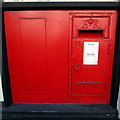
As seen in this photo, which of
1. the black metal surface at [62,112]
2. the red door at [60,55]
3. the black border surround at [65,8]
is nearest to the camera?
the black border surround at [65,8]

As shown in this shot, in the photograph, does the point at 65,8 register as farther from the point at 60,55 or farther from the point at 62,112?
the point at 62,112

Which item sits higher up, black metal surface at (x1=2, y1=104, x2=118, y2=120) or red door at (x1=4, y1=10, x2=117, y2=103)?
red door at (x1=4, y1=10, x2=117, y2=103)

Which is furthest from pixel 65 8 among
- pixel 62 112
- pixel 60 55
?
pixel 62 112

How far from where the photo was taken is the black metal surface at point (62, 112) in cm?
186

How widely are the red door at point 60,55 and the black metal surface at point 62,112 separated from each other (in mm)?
116

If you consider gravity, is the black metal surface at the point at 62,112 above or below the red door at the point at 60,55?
below

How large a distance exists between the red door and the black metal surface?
12cm

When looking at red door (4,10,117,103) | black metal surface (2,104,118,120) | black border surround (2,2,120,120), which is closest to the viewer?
black border surround (2,2,120,120)

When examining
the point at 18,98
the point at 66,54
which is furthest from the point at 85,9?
the point at 18,98

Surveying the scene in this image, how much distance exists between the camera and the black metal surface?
1.86m

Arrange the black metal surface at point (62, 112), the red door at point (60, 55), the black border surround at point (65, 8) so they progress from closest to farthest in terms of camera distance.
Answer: the black border surround at point (65, 8), the red door at point (60, 55), the black metal surface at point (62, 112)

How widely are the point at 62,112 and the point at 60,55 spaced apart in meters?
0.89

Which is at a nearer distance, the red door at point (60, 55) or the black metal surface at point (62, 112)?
the red door at point (60, 55)

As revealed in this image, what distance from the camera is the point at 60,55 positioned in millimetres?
1835
